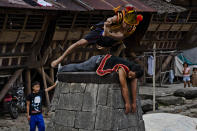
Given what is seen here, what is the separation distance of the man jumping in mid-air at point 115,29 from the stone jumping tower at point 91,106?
23.4 inches

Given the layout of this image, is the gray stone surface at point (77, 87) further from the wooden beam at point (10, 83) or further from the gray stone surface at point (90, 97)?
the wooden beam at point (10, 83)

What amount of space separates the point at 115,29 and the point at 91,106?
1295mm

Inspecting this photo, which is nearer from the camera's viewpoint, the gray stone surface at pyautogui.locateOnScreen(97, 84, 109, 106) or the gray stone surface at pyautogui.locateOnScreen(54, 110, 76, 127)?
the gray stone surface at pyautogui.locateOnScreen(97, 84, 109, 106)

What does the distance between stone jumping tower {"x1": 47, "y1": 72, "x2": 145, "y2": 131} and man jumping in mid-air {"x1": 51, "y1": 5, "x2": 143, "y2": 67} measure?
23.4 inches

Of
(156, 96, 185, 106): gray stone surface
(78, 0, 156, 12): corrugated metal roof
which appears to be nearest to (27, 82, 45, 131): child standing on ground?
(78, 0, 156, 12): corrugated metal roof

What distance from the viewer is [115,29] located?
6.07 m

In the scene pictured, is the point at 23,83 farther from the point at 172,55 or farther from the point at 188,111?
the point at 172,55

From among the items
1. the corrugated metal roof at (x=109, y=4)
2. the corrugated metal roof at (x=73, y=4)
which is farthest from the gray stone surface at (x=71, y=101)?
the corrugated metal roof at (x=109, y=4)

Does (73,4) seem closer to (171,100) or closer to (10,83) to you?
(10,83)

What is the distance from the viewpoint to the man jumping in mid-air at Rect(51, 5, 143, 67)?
5.99 metres

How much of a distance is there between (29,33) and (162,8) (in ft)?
23.1

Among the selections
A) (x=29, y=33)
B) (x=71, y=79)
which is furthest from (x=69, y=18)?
(x=71, y=79)

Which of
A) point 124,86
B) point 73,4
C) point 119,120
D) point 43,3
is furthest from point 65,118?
point 73,4

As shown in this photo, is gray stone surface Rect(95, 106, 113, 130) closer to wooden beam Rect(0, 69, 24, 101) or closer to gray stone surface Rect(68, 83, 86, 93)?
gray stone surface Rect(68, 83, 86, 93)
